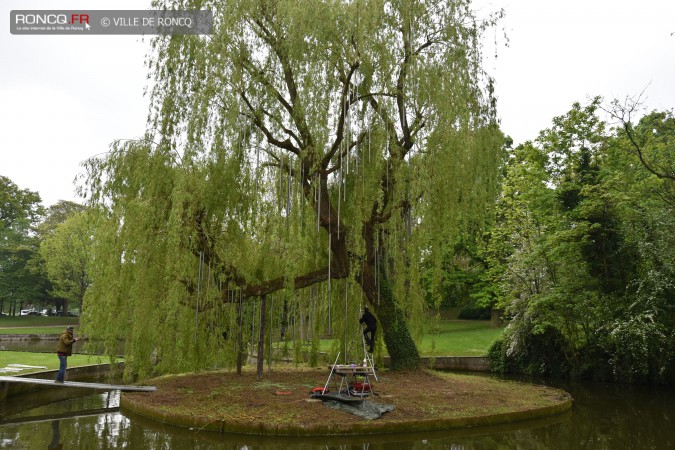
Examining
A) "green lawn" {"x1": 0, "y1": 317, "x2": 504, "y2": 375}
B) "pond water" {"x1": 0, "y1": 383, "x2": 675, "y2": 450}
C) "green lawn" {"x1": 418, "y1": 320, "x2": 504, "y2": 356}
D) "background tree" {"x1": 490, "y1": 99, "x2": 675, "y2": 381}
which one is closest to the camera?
"pond water" {"x1": 0, "y1": 383, "x2": 675, "y2": 450}

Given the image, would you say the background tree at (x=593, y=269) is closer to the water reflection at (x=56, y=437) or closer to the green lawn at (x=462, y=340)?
the green lawn at (x=462, y=340)

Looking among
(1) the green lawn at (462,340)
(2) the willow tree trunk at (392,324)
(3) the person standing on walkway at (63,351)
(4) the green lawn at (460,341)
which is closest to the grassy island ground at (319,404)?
(2) the willow tree trunk at (392,324)

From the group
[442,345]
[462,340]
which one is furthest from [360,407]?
[462,340]

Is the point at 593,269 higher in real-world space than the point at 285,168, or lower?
lower

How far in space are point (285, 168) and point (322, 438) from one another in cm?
754

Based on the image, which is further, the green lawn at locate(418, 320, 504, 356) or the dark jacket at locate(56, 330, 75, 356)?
the green lawn at locate(418, 320, 504, 356)

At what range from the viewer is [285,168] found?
13.7 m

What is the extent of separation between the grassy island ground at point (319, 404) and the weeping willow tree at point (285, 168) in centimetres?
111

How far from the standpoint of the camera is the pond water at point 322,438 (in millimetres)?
7789

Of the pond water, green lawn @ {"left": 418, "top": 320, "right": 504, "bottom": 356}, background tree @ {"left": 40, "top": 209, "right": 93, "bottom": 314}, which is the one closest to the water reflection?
the pond water

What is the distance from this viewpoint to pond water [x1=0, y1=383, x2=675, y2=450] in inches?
307

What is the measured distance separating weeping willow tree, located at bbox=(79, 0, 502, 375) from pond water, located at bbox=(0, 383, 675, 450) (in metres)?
2.01

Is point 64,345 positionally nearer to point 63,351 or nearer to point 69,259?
point 63,351

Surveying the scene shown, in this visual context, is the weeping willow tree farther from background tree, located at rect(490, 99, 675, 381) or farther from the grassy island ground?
background tree, located at rect(490, 99, 675, 381)
